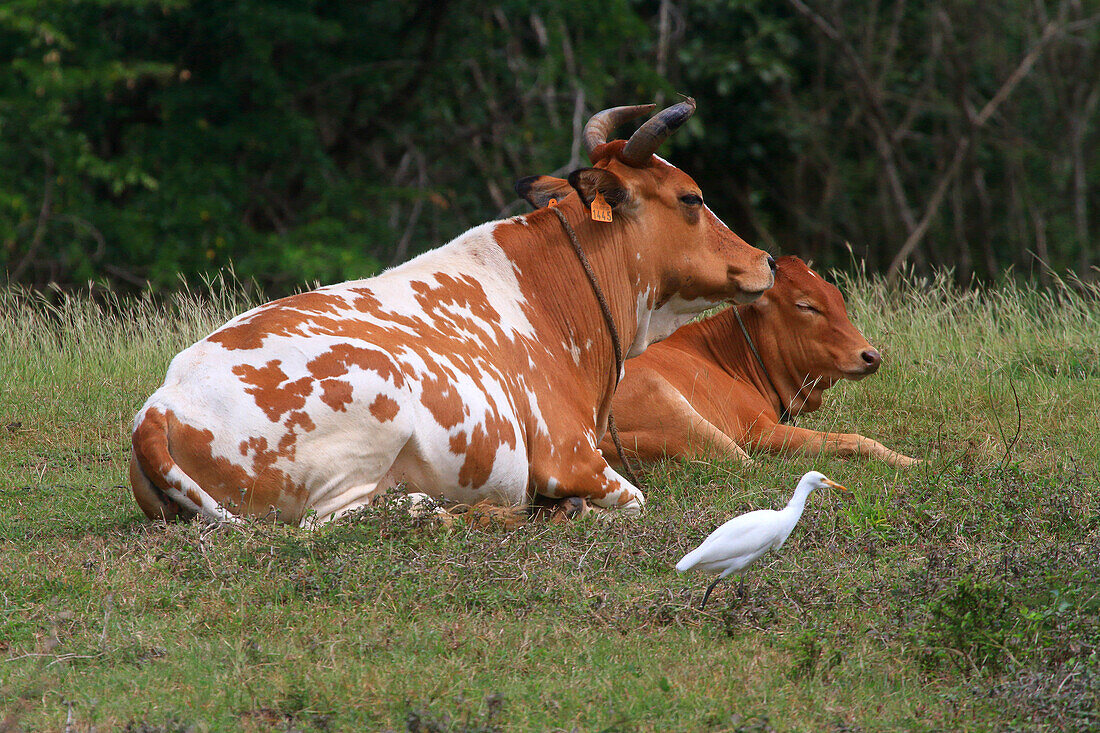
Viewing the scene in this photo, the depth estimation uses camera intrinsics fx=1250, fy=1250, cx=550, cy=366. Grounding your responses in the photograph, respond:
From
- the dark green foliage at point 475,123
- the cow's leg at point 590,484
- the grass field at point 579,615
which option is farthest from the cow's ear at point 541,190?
the dark green foliage at point 475,123

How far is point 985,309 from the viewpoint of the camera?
8.90 m

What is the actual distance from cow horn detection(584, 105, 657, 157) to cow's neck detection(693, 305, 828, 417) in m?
1.30

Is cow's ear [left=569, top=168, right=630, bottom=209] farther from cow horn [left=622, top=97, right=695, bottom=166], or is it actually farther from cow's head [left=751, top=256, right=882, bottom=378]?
cow's head [left=751, top=256, right=882, bottom=378]

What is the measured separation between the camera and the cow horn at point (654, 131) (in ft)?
17.4

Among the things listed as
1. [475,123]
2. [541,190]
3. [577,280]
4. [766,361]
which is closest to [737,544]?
[577,280]

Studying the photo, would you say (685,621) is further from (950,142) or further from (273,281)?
(950,142)

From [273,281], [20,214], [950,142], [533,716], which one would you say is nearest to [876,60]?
[950,142]

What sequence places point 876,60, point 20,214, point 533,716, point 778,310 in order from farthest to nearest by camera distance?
1. point 876,60
2. point 20,214
3. point 778,310
4. point 533,716

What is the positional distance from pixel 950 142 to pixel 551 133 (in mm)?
6300

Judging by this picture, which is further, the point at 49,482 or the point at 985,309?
the point at 985,309

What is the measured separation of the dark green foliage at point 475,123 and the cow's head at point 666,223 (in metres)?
7.53

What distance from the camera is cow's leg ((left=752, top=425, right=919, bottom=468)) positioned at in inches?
235

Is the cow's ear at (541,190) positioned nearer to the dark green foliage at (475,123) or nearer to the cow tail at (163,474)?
the cow tail at (163,474)

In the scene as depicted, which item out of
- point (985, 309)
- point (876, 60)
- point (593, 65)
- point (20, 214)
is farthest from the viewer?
point (876, 60)
